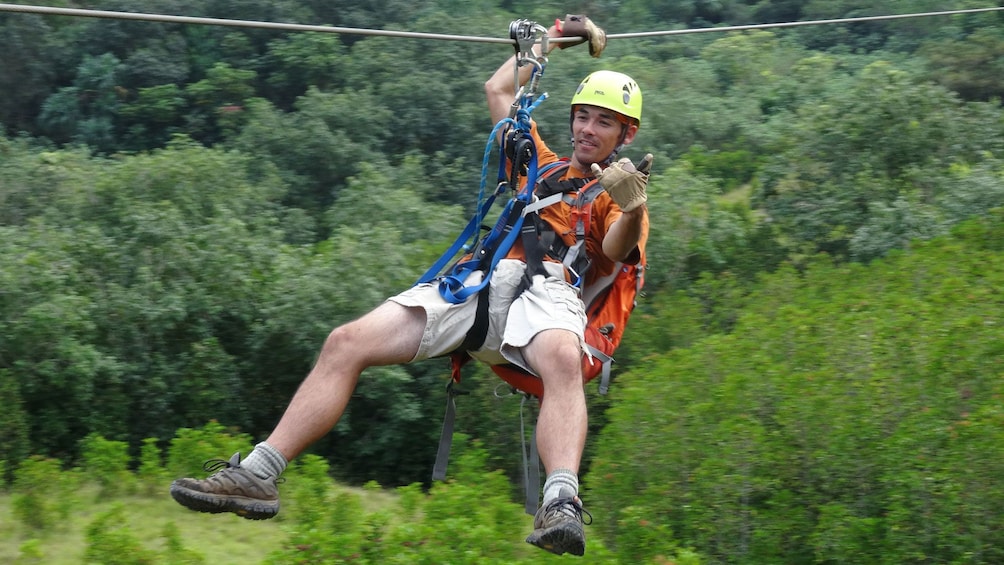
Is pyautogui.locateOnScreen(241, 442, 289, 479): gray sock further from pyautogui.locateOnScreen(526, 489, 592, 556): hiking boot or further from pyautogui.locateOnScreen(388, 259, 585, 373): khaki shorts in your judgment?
pyautogui.locateOnScreen(526, 489, 592, 556): hiking boot

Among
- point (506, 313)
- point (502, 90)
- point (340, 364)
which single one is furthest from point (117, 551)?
point (502, 90)

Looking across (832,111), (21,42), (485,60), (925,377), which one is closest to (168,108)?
(21,42)

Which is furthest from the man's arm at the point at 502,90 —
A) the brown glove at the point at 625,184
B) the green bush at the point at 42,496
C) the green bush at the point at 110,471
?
the green bush at the point at 110,471

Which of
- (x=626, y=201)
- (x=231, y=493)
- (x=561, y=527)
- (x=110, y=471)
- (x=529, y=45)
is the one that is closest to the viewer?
(x=561, y=527)

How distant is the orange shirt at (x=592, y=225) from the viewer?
13.6ft

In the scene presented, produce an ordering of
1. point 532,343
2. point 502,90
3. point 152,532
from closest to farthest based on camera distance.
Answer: point 532,343 < point 502,90 < point 152,532

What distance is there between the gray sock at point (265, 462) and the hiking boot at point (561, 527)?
765 mm

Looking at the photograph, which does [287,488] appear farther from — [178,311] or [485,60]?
[485,60]

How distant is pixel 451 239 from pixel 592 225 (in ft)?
25.5

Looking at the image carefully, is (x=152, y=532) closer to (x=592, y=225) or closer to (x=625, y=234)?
(x=592, y=225)

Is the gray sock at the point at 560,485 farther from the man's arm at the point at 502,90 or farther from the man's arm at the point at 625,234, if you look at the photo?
the man's arm at the point at 502,90

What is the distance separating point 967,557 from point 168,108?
13261mm

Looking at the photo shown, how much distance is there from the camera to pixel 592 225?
4.20 metres

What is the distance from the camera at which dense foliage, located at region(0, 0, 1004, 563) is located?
23.5 ft
